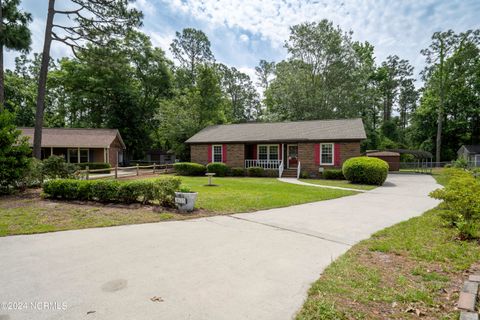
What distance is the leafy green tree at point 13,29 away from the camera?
13.1m

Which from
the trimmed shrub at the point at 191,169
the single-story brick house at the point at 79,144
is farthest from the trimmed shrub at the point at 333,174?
the single-story brick house at the point at 79,144

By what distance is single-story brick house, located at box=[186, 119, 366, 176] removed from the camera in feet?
61.1

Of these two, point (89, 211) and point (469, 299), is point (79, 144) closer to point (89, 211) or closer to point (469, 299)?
point (89, 211)

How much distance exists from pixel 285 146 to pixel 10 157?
54.4 ft

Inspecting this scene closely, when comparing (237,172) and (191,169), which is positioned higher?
(191,169)

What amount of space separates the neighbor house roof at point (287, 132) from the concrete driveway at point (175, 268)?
43.1 ft

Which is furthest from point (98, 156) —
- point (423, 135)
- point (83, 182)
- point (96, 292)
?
point (423, 135)

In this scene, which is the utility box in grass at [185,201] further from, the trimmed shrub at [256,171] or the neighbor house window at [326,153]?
the neighbor house window at [326,153]

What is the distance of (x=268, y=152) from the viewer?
2103 centimetres

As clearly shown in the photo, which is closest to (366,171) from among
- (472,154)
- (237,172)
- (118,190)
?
(237,172)

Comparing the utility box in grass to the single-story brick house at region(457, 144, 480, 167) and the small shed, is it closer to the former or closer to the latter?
the small shed

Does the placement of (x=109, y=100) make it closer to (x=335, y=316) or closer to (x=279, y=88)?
(x=279, y=88)

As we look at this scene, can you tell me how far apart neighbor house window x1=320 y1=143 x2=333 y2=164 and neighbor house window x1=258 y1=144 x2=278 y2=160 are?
143 inches

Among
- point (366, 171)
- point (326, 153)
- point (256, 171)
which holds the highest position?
point (326, 153)
